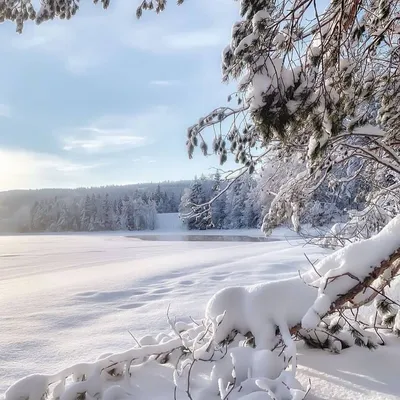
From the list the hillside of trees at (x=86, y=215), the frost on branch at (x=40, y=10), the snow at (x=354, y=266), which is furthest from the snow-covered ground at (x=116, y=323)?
the hillside of trees at (x=86, y=215)

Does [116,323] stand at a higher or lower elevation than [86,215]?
higher

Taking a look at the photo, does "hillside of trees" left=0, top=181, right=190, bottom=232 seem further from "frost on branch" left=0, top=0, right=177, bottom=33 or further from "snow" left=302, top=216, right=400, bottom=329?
"snow" left=302, top=216, right=400, bottom=329

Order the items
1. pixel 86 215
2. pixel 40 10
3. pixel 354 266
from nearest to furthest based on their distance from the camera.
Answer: pixel 354 266 → pixel 40 10 → pixel 86 215

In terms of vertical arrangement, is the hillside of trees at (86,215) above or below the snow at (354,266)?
below

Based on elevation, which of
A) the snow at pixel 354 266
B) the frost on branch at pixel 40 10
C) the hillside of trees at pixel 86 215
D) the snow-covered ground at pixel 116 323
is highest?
the frost on branch at pixel 40 10

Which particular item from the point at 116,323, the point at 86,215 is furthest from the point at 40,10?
the point at 86,215

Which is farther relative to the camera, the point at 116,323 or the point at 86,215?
the point at 86,215

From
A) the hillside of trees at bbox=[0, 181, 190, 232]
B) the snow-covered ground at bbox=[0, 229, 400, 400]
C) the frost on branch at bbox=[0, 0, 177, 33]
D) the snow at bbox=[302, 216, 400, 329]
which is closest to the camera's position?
the snow at bbox=[302, 216, 400, 329]

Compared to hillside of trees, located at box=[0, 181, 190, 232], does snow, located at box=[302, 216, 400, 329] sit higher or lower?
higher

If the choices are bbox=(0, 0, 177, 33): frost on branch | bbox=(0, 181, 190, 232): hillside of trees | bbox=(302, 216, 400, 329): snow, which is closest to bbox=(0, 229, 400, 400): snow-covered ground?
bbox=(302, 216, 400, 329): snow

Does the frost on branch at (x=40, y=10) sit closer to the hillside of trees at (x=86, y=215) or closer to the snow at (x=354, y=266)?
the snow at (x=354, y=266)

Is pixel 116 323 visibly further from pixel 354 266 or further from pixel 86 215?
pixel 86 215

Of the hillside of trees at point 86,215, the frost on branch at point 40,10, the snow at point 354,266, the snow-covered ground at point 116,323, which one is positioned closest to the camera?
the snow at point 354,266

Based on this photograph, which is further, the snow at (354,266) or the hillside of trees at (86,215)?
the hillside of trees at (86,215)
